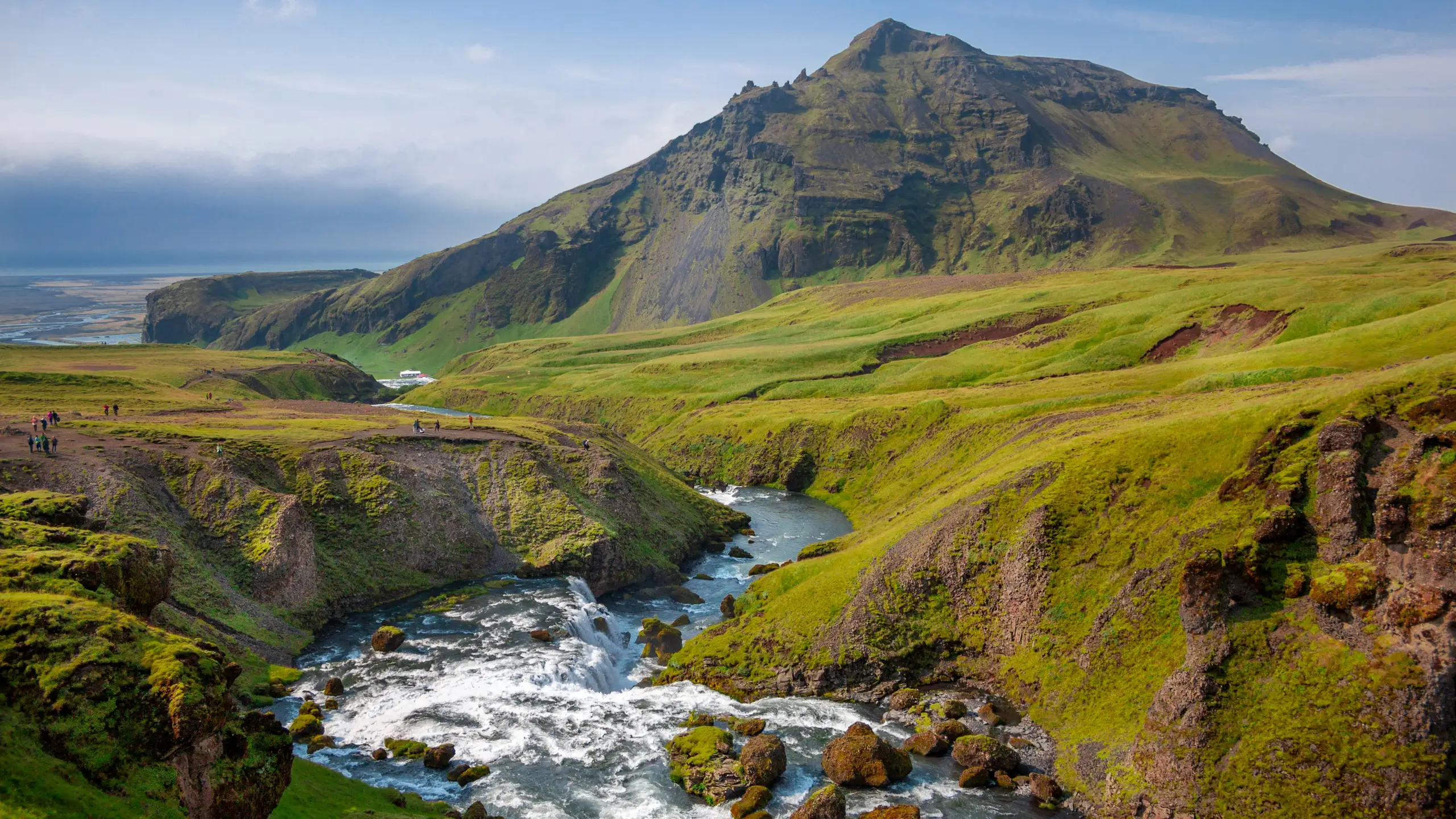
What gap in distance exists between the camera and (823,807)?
38875 millimetres

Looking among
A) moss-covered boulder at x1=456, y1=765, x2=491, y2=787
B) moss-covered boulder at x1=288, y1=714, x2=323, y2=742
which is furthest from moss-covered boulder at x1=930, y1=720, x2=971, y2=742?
moss-covered boulder at x1=288, y1=714, x2=323, y2=742

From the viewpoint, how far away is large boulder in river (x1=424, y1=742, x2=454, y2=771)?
4466 centimetres

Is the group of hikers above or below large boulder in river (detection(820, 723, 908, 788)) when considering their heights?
above

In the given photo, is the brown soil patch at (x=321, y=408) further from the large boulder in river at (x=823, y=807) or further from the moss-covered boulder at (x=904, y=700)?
the large boulder in river at (x=823, y=807)

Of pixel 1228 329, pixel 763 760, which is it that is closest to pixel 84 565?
pixel 763 760

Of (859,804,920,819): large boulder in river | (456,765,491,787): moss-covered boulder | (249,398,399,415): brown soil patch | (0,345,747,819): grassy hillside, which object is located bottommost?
(456,765,491,787): moss-covered boulder

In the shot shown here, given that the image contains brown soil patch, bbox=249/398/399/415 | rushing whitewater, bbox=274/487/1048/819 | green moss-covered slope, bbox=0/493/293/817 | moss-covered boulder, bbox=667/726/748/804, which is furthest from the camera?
brown soil patch, bbox=249/398/399/415

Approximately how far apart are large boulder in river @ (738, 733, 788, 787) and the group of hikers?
63.7 metres

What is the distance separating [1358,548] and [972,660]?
22294 mm

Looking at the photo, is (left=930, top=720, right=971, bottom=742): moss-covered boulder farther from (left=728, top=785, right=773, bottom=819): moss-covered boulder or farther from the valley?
(left=728, top=785, right=773, bottom=819): moss-covered boulder

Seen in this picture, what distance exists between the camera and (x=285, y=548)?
66312 millimetres

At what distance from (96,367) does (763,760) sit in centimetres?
17493

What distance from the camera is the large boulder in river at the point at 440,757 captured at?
147ft

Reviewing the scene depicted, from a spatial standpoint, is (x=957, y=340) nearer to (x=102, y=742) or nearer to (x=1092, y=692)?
(x=1092, y=692)
